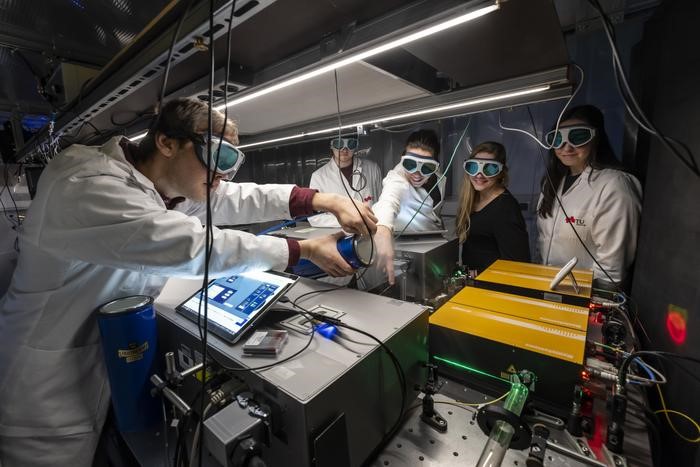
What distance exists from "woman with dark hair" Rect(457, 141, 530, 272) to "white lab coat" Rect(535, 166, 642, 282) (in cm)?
20

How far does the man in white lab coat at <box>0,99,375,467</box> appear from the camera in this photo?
82 centimetres

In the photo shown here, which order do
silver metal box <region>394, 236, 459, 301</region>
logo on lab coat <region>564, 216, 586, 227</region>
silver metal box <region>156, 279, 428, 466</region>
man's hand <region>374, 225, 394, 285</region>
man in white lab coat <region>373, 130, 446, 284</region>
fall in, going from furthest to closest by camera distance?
man in white lab coat <region>373, 130, 446, 284</region> → logo on lab coat <region>564, 216, 586, 227</region> → silver metal box <region>394, 236, 459, 301</region> → man's hand <region>374, 225, 394, 285</region> → silver metal box <region>156, 279, 428, 466</region>

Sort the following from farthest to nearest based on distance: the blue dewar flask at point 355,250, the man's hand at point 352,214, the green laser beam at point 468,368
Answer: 1. the man's hand at point 352,214
2. the blue dewar flask at point 355,250
3. the green laser beam at point 468,368

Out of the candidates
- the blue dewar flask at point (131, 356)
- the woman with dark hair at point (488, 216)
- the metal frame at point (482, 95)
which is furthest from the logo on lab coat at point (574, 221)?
the blue dewar flask at point (131, 356)

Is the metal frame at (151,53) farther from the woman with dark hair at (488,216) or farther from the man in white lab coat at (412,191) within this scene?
the woman with dark hair at (488,216)

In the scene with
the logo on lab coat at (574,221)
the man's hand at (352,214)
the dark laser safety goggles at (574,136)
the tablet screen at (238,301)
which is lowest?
the tablet screen at (238,301)

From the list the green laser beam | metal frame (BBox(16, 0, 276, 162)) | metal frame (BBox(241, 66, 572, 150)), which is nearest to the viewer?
metal frame (BBox(16, 0, 276, 162))

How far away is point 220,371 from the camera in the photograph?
76 centimetres

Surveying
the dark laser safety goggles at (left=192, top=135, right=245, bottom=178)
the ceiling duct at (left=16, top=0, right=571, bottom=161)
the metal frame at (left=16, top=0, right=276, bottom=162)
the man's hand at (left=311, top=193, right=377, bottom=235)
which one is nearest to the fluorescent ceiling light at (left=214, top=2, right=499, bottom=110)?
the ceiling duct at (left=16, top=0, right=571, bottom=161)

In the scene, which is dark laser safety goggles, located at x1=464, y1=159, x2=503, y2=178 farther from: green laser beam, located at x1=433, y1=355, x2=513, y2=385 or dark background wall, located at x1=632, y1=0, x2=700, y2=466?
green laser beam, located at x1=433, y1=355, x2=513, y2=385

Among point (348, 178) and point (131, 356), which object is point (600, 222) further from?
point (131, 356)

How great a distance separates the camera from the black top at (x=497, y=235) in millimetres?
1926

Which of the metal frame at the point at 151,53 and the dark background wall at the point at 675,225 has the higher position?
the metal frame at the point at 151,53

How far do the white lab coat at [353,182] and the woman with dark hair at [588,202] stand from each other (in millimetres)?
1483
